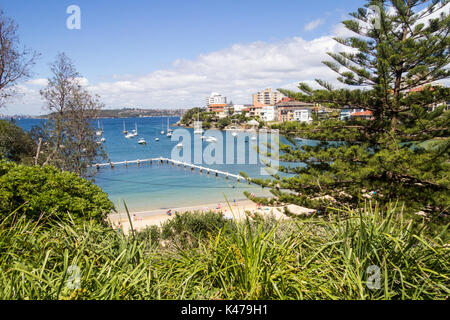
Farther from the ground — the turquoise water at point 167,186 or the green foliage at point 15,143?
the green foliage at point 15,143

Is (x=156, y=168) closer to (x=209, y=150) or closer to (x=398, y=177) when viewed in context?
(x=209, y=150)

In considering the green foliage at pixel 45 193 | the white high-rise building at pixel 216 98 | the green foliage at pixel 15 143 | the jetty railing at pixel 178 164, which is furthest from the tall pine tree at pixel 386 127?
the white high-rise building at pixel 216 98

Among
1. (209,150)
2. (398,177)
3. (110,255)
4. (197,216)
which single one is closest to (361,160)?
(398,177)

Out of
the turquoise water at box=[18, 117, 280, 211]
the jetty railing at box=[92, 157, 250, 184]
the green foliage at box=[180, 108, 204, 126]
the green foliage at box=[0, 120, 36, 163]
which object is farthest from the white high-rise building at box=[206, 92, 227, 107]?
the green foliage at box=[0, 120, 36, 163]

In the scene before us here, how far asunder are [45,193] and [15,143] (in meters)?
13.7

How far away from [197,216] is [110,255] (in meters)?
8.31

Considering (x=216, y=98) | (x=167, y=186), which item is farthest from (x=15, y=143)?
(x=216, y=98)

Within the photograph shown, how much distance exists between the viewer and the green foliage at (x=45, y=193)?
5562 mm

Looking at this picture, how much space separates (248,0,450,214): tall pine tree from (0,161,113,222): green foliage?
4.58 metres

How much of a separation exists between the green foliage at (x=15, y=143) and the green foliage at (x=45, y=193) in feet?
35.0

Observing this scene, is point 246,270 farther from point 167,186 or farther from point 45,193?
point 167,186

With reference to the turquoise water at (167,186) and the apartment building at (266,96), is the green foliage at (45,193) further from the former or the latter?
the apartment building at (266,96)

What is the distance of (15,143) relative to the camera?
16469 mm
